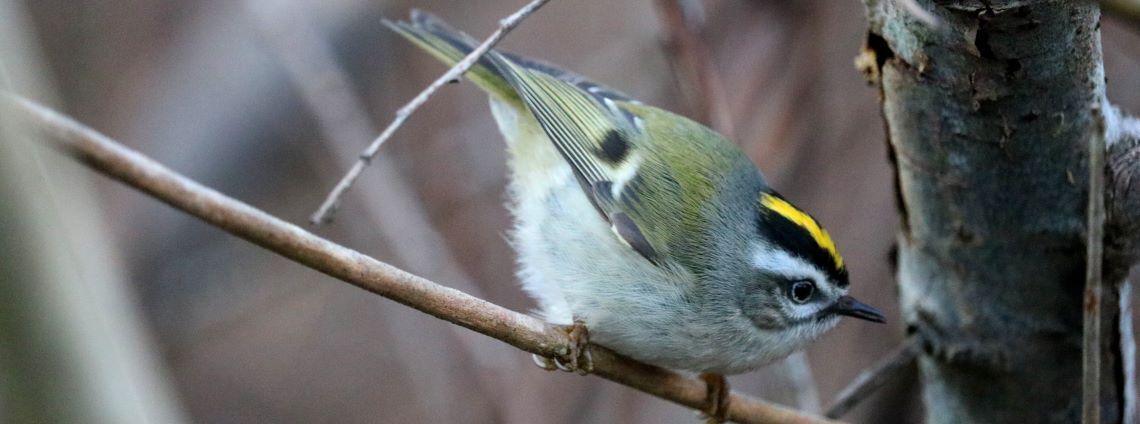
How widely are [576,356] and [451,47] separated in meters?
0.99

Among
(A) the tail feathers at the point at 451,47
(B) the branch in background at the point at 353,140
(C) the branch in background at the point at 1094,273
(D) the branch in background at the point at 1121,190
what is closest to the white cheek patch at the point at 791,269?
(D) the branch in background at the point at 1121,190

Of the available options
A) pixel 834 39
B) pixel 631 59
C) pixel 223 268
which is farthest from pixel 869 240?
pixel 223 268

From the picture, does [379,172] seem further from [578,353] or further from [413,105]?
[413,105]

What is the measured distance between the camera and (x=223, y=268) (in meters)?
4.07

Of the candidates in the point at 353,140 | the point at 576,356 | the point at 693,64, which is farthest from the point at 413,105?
the point at 353,140

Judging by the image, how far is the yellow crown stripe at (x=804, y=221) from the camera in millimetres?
2254

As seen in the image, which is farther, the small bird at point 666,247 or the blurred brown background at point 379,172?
the blurred brown background at point 379,172

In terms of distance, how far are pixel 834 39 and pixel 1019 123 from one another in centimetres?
189

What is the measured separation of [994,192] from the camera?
196cm

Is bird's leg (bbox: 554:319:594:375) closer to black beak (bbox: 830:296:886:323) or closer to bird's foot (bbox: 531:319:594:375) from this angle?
bird's foot (bbox: 531:319:594:375)

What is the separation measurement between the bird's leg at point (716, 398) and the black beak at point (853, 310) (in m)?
0.30

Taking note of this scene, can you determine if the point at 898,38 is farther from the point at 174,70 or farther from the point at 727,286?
the point at 174,70

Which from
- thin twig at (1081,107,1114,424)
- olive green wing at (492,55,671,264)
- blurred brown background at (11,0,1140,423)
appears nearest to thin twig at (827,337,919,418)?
blurred brown background at (11,0,1140,423)

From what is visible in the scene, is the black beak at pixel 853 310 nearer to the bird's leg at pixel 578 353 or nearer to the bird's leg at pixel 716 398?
the bird's leg at pixel 716 398
